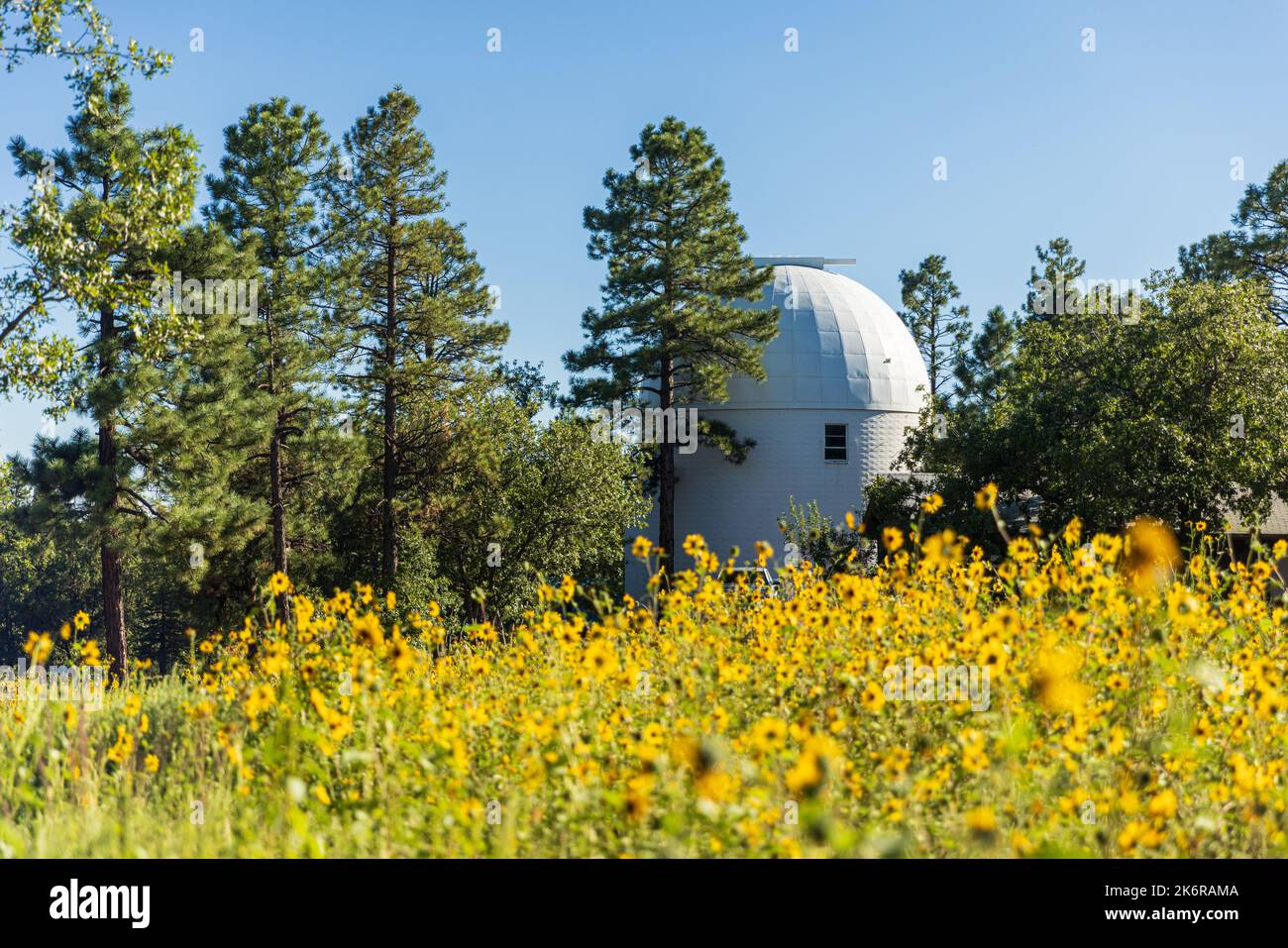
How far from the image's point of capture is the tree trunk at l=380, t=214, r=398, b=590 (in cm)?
2944

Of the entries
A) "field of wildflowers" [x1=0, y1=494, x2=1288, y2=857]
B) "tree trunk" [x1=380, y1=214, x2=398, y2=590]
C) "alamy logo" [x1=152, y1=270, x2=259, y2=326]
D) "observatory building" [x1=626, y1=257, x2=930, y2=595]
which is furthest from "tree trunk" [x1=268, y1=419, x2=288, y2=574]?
"field of wildflowers" [x1=0, y1=494, x2=1288, y2=857]

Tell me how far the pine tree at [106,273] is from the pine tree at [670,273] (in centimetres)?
1405

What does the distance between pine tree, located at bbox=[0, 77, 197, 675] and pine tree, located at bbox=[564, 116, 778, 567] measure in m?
Answer: 14.1

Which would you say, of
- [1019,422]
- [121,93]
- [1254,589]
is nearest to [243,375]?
[121,93]

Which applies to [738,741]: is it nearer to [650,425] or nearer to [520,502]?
[520,502]

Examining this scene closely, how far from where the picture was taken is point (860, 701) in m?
4.93

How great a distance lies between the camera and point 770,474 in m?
37.3

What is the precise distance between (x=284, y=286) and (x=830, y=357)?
19088 millimetres

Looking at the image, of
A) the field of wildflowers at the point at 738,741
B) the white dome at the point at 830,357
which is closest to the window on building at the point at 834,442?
the white dome at the point at 830,357

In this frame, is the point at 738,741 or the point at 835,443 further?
the point at 835,443

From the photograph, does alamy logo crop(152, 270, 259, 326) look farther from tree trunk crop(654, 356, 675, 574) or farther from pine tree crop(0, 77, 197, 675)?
tree trunk crop(654, 356, 675, 574)

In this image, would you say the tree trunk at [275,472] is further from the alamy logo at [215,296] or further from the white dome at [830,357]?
the white dome at [830,357]

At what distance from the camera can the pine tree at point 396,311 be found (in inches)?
1172
